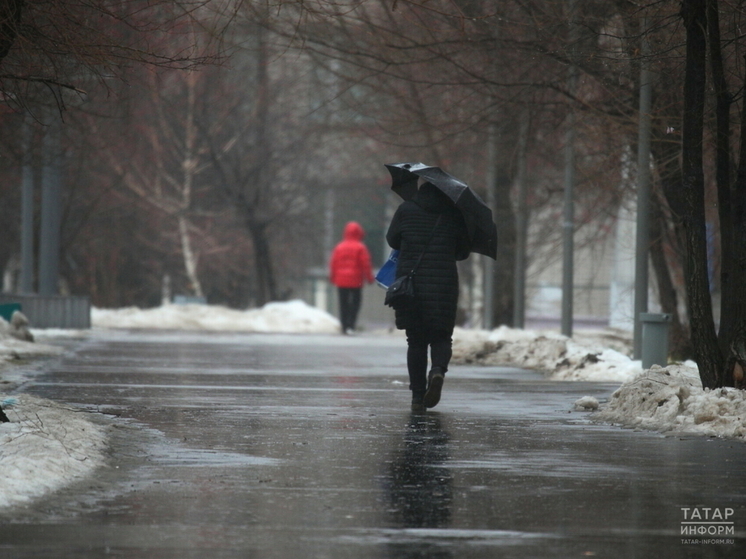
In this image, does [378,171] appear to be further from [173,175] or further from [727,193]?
[727,193]

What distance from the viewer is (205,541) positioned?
5812mm

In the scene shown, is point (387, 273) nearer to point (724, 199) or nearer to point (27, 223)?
point (724, 199)

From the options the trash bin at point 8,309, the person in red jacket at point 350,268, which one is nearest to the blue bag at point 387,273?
the trash bin at point 8,309

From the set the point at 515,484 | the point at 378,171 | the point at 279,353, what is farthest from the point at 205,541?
the point at 378,171

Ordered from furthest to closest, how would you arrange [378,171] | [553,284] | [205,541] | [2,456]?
[553,284], [378,171], [2,456], [205,541]

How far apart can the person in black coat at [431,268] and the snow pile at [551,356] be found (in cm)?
405

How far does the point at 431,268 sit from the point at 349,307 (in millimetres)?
17606

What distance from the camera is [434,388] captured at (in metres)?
11.0

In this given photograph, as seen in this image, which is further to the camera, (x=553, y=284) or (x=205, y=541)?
(x=553, y=284)

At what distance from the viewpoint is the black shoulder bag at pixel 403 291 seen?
10.9 metres

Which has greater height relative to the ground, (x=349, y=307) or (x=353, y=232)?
(x=353, y=232)

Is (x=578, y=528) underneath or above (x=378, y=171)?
underneath

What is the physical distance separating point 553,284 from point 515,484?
145 feet

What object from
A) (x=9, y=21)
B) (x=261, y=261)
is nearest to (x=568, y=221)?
(x=9, y=21)
